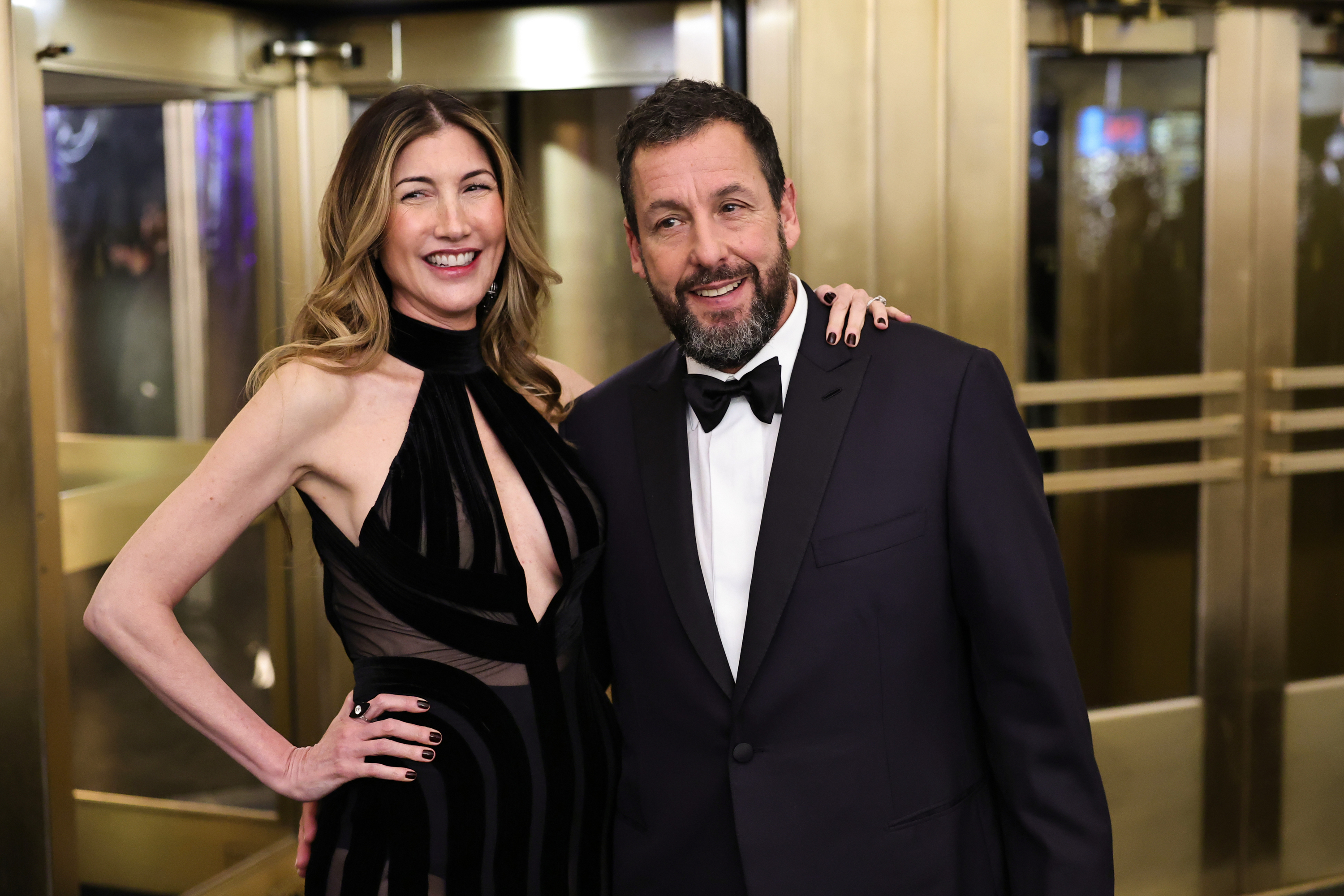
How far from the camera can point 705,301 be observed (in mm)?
1779

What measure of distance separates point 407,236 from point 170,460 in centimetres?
190

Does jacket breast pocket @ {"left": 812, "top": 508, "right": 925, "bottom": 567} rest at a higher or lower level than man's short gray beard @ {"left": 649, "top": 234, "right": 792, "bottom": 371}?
lower

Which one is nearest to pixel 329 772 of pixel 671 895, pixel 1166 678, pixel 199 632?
pixel 671 895

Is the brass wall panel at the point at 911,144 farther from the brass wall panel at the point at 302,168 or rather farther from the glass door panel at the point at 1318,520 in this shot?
the brass wall panel at the point at 302,168

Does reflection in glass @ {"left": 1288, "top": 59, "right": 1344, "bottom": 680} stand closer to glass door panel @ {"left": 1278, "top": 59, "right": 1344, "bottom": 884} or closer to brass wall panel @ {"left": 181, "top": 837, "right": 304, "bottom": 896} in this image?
glass door panel @ {"left": 1278, "top": 59, "right": 1344, "bottom": 884}

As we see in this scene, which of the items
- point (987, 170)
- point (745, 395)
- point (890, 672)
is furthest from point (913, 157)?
point (890, 672)

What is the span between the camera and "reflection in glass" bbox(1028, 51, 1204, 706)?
3.35 meters

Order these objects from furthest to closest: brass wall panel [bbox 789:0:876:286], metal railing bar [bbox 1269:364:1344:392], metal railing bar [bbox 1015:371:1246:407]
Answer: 1. metal railing bar [bbox 1269:364:1344:392]
2. metal railing bar [bbox 1015:371:1246:407]
3. brass wall panel [bbox 789:0:876:286]

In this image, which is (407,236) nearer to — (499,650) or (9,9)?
(499,650)

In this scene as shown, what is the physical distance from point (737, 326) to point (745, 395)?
11 cm

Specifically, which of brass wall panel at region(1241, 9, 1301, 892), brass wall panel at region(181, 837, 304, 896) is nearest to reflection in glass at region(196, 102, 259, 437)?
brass wall panel at region(181, 837, 304, 896)

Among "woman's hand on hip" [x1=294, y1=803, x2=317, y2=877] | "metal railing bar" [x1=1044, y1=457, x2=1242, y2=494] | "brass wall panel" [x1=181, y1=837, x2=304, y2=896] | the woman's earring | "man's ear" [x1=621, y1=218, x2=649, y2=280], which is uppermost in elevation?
"man's ear" [x1=621, y1=218, x2=649, y2=280]

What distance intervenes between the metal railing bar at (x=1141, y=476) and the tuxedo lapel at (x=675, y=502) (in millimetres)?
1776

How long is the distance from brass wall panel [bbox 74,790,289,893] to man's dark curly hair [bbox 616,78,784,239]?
104 inches
